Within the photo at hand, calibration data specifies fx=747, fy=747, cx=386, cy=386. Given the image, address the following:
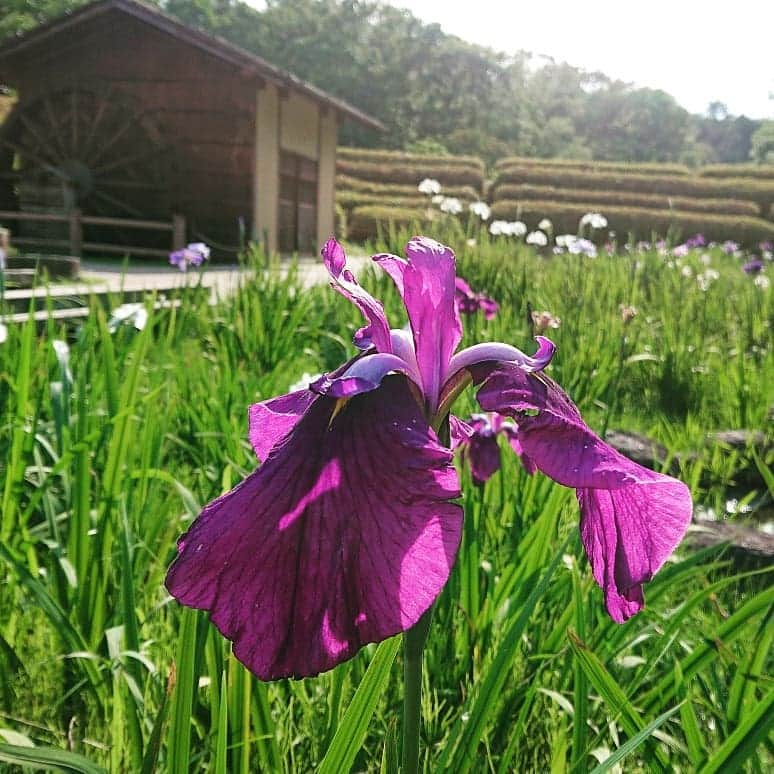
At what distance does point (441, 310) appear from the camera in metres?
0.69

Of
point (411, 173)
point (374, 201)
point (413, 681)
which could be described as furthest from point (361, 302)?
point (411, 173)

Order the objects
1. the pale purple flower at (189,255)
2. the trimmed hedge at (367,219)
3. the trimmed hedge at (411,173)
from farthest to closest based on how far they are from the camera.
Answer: the trimmed hedge at (411,173) < the trimmed hedge at (367,219) < the pale purple flower at (189,255)

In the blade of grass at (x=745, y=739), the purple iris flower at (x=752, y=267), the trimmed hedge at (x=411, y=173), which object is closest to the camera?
the blade of grass at (x=745, y=739)

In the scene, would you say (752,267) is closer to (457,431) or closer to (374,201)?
(457,431)

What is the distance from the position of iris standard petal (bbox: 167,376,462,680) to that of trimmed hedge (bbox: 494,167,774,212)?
25.9 meters

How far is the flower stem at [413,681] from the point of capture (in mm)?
575

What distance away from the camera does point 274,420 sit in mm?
729

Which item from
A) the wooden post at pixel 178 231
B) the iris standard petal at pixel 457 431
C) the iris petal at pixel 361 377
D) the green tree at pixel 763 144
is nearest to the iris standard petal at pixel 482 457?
the iris standard petal at pixel 457 431

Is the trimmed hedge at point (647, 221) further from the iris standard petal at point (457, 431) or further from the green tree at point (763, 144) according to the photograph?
the green tree at point (763, 144)

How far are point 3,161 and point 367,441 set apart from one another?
48.3ft

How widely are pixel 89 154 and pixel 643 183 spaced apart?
19423mm

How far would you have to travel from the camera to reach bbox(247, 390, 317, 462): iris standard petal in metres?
0.72

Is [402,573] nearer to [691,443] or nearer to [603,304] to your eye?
[691,443]

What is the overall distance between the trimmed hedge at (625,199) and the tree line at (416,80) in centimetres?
1063
